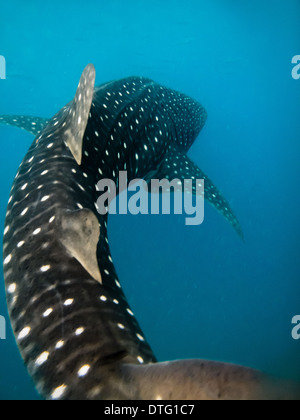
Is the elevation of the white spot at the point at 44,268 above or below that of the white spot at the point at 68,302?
above

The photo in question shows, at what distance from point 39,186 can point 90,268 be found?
1.23 metres

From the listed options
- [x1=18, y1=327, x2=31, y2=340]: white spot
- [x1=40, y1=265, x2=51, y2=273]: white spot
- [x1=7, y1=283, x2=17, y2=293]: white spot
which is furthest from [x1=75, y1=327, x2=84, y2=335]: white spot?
[x1=7, y1=283, x2=17, y2=293]: white spot

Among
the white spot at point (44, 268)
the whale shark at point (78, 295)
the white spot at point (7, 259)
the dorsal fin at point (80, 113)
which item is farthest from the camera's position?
the dorsal fin at point (80, 113)

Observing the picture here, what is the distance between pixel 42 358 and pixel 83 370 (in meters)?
0.30

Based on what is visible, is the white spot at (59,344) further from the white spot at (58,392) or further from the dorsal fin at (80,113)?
the dorsal fin at (80,113)

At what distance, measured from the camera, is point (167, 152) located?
21.0 feet

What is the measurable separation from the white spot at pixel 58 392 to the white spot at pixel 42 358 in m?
0.18

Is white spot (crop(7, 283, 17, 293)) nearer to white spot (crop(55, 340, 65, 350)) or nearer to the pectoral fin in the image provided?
white spot (crop(55, 340, 65, 350))

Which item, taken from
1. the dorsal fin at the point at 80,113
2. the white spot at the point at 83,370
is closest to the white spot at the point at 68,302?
the white spot at the point at 83,370

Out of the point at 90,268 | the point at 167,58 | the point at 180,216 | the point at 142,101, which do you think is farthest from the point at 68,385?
the point at 167,58

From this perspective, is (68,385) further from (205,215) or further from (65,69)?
(65,69)

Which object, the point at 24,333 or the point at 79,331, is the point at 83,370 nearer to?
the point at 79,331

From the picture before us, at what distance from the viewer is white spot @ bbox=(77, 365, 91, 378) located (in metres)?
1.47

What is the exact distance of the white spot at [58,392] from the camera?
148 cm
